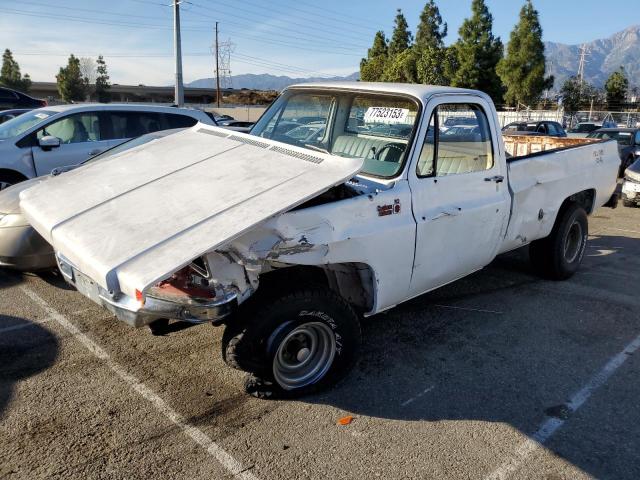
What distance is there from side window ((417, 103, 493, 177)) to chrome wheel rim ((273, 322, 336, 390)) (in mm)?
1406

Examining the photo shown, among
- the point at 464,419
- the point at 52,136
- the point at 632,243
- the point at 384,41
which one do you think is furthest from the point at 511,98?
the point at 464,419

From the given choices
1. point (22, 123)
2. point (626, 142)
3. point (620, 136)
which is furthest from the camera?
point (620, 136)

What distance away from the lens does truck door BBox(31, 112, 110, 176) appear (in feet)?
24.5

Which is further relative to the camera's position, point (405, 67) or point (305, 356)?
point (405, 67)

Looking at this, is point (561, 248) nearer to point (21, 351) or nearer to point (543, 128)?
point (21, 351)

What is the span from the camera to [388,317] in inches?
191

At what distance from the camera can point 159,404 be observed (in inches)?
133

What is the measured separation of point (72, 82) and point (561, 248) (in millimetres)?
71345

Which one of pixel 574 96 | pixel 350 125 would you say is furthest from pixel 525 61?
pixel 350 125

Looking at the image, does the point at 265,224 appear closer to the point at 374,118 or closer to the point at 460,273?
the point at 374,118

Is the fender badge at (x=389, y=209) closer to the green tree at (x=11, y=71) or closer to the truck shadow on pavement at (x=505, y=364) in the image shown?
the truck shadow on pavement at (x=505, y=364)

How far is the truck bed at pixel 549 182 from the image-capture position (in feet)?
16.2

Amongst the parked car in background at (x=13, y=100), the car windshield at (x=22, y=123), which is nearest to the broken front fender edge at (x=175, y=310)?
the car windshield at (x=22, y=123)

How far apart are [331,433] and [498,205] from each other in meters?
2.49
